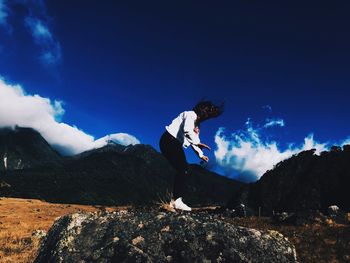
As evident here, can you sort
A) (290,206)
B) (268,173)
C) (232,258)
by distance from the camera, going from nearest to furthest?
1. (232,258)
2. (290,206)
3. (268,173)

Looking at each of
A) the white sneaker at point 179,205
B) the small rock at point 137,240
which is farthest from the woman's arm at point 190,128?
the small rock at point 137,240

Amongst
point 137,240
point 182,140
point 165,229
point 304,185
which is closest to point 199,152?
point 182,140

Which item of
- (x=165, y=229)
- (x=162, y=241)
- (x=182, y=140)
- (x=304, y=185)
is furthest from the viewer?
(x=304, y=185)

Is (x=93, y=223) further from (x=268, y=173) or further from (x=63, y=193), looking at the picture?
(x=63, y=193)

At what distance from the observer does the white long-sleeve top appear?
24.4 feet

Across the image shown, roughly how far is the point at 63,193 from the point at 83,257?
176751 mm

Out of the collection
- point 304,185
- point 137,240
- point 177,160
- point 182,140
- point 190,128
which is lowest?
point 137,240

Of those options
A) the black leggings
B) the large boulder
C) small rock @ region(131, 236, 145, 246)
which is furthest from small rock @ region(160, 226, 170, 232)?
the black leggings

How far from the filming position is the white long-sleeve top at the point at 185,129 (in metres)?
7.43

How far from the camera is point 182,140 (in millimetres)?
7699

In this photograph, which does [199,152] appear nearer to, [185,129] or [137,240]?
[185,129]

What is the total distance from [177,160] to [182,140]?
1.39ft

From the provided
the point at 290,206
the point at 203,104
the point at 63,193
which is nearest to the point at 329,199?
the point at 290,206

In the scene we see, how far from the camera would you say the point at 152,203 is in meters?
7.56
